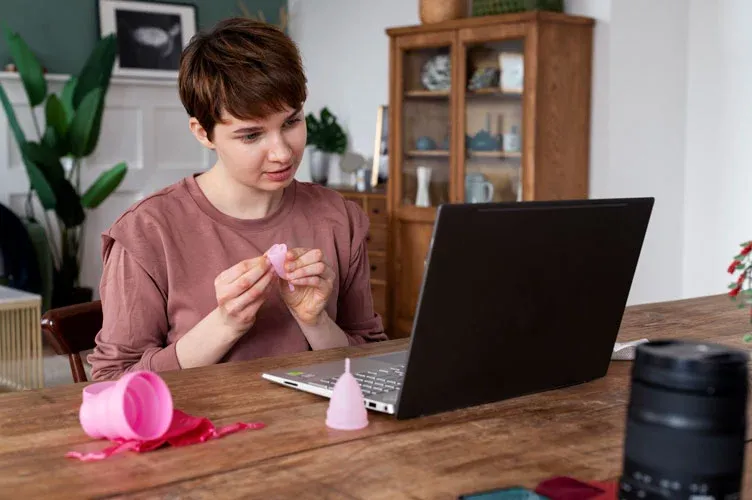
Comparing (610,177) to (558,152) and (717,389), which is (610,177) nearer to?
(558,152)

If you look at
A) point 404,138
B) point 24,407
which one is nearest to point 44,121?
point 404,138

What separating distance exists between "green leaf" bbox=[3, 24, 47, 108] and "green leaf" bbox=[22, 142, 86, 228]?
29cm

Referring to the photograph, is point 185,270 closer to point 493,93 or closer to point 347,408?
point 347,408

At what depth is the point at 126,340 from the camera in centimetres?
180

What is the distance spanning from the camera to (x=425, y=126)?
17.9ft

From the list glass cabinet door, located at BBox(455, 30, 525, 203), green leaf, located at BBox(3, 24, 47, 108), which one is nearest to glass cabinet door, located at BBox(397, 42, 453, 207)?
glass cabinet door, located at BBox(455, 30, 525, 203)

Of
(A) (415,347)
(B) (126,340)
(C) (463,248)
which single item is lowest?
(B) (126,340)

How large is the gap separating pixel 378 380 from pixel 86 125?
4663mm

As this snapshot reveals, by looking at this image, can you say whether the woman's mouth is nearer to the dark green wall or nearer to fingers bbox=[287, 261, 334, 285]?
fingers bbox=[287, 261, 334, 285]

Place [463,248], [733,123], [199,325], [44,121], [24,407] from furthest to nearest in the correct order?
[44,121] → [733,123] → [199,325] → [24,407] → [463,248]

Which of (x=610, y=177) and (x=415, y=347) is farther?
(x=610, y=177)

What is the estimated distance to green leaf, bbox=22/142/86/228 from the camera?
5.62 meters

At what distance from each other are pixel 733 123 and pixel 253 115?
136 inches

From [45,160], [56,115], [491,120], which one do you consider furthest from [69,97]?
[491,120]
